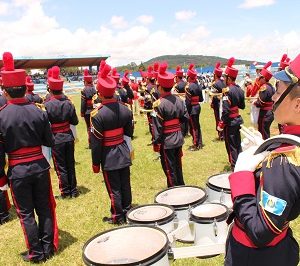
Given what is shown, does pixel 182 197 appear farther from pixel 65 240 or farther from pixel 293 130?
pixel 65 240

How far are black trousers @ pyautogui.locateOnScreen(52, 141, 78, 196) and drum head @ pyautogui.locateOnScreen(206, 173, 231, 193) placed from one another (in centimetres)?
386

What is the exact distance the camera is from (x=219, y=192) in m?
3.57

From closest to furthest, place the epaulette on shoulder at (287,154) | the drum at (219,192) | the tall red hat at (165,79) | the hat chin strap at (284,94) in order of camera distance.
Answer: the epaulette on shoulder at (287,154), the hat chin strap at (284,94), the drum at (219,192), the tall red hat at (165,79)

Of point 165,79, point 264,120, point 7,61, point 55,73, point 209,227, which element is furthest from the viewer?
point 264,120

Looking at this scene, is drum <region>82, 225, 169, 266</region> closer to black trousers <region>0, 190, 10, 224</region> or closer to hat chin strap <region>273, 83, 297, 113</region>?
hat chin strap <region>273, 83, 297, 113</region>

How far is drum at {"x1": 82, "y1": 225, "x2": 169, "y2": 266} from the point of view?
2.35 m

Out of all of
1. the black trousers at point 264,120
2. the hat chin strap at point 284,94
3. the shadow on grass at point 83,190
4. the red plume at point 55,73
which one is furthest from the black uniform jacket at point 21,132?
the black trousers at point 264,120

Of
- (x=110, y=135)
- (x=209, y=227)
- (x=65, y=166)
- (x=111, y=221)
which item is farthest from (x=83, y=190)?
(x=209, y=227)

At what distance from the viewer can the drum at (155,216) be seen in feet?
9.81

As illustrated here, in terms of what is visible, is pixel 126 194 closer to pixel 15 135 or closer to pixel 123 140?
pixel 123 140

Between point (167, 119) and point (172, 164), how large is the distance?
0.80 metres

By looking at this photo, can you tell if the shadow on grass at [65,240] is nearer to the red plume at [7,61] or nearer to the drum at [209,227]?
the red plume at [7,61]

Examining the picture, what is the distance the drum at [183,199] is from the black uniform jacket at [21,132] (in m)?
1.82

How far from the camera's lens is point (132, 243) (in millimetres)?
2643
